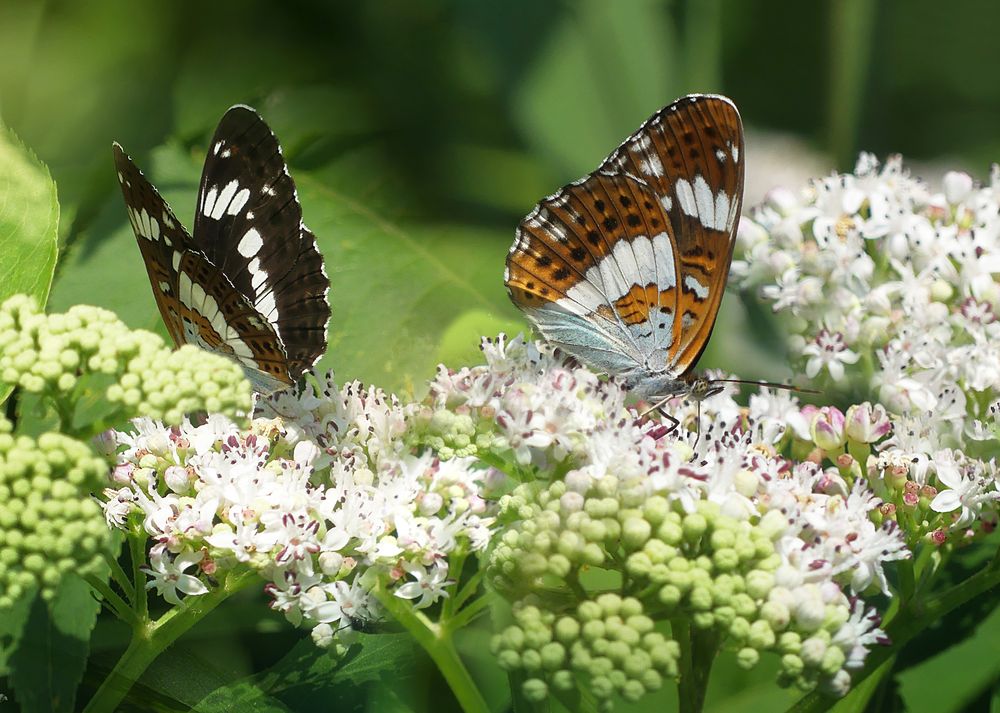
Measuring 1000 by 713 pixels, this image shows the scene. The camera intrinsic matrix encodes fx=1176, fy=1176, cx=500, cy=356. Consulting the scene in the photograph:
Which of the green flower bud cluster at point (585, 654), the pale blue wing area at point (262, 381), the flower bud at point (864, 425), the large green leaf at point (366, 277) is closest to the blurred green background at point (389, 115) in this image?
the large green leaf at point (366, 277)

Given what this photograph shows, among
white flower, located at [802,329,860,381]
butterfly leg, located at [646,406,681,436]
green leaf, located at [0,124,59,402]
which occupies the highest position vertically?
green leaf, located at [0,124,59,402]

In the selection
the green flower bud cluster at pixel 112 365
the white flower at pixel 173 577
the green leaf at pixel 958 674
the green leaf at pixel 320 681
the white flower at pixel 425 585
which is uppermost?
the green flower bud cluster at pixel 112 365

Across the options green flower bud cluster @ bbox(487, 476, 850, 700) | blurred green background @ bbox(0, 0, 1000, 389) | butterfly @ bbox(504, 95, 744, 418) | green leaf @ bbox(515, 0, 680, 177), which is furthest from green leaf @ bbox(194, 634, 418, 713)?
green leaf @ bbox(515, 0, 680, 177)

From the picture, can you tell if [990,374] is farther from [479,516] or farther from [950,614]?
[479,516]

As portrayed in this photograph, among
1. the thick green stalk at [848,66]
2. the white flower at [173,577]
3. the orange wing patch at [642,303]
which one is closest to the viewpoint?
the white flower at [173,577]

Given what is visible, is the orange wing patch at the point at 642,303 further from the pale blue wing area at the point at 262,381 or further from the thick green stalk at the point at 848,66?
the thick green stalk at the point at 848,66

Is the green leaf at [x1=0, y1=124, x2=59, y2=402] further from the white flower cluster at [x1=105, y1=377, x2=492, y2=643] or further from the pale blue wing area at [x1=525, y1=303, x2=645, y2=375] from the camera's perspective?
the pale blue wing area at [x1=525, y1=303, x2=645, y2=375]
